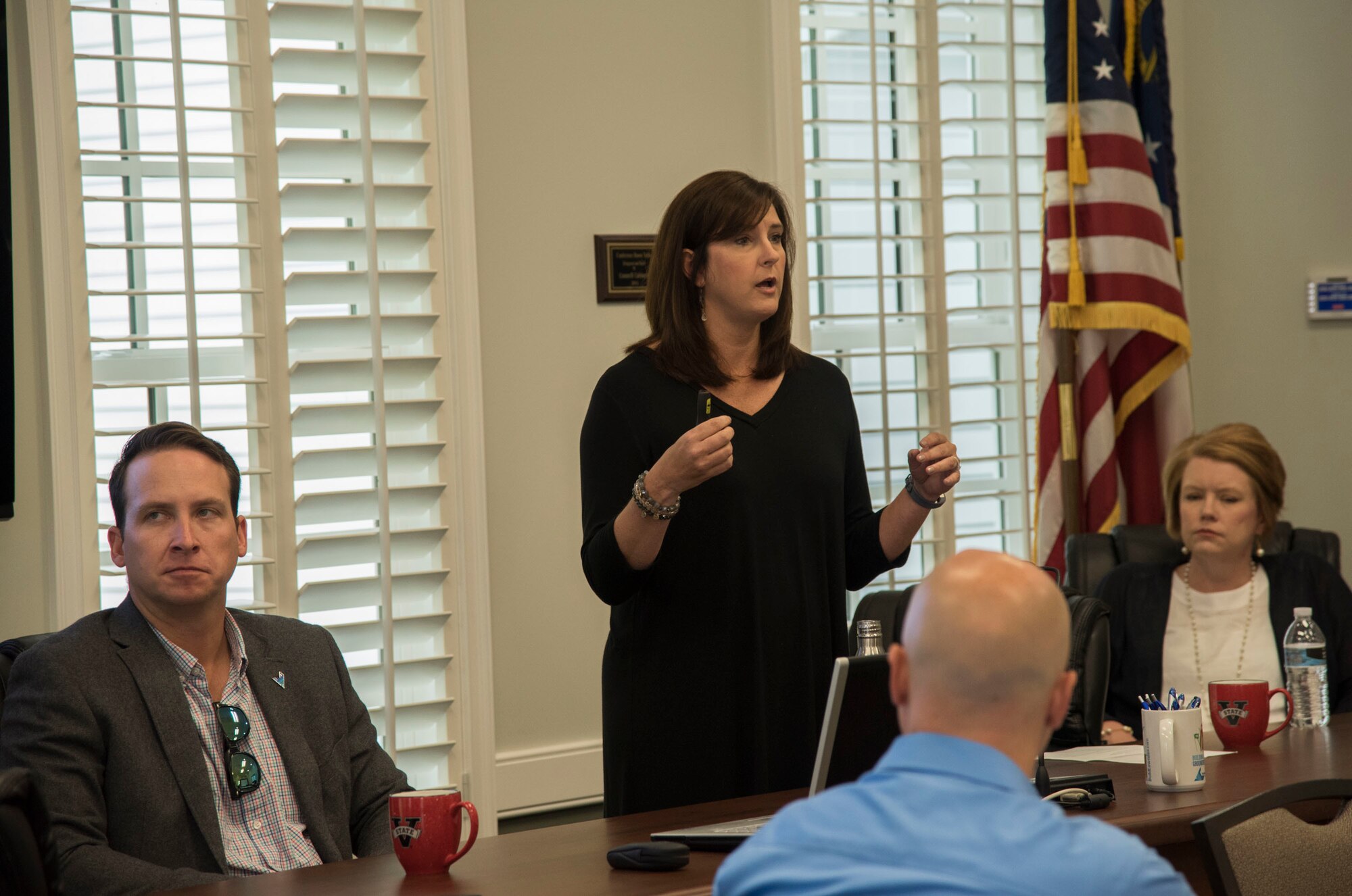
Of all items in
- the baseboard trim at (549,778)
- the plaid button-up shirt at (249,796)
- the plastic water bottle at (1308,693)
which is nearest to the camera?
Result: the plaid button-up shirt at (249,796)

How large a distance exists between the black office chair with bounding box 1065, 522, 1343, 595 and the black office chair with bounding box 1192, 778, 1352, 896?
6.62ft

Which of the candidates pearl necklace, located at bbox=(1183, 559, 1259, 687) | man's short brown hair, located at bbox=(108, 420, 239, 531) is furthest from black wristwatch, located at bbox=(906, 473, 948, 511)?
pearl necklace, located at bbox=(1183, 559, 1259, 687)

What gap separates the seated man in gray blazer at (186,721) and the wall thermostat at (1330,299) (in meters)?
4.02

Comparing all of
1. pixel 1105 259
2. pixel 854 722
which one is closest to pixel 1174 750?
pixel 854 722

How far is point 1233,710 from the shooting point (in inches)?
98.7

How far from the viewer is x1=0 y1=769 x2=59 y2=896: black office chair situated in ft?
4.75

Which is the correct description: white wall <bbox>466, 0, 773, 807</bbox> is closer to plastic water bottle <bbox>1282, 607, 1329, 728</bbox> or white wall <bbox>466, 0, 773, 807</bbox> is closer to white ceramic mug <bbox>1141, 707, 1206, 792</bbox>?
plastic water bottle <bbox>1282, 607, 1329, 728</bbox>

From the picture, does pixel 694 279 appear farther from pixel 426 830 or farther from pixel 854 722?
pixel 426 830

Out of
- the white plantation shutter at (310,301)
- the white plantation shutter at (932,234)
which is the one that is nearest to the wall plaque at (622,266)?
the white plantation shutter at (310,301)

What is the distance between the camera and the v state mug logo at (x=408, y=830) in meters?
1.79

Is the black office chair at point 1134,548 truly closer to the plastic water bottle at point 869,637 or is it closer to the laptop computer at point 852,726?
the plastic water bottle at point 869,637

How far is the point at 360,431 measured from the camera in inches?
144

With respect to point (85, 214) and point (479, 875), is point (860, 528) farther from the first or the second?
point (85, 214)

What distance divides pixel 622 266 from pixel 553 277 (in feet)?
0.70
